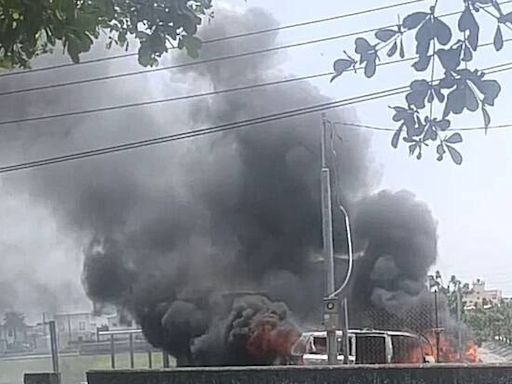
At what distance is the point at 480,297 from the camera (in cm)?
700

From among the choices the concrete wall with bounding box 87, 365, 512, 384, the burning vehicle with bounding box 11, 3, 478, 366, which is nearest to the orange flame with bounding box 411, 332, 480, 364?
the burning vehicle with bounding box 11, 3, 478, 366

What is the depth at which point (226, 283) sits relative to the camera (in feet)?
39.7

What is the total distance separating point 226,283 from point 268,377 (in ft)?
30.4

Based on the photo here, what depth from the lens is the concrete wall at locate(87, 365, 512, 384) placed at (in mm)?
2779

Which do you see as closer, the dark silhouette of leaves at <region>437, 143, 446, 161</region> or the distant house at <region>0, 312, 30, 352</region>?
the dark silhouette of leaves at <region>437, 143, 446, 161</region>

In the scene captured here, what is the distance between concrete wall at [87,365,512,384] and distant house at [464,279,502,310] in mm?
2864

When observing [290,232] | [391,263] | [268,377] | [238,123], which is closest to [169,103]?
[238,123]

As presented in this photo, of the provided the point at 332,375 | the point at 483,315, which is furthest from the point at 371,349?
the point at 332,375

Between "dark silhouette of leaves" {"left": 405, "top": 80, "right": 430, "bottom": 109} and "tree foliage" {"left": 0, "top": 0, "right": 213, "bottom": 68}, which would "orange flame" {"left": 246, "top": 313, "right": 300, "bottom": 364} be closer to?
"tree foliage" {"left": 0, "top": 0, "right": 213, "bottom": 68}

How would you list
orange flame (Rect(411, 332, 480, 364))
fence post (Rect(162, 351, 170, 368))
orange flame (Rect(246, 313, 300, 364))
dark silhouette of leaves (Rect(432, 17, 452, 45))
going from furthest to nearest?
orange flame (Rect(246, 313, 300, 364)) < fence post (Rect(162, 351, 170, 368)) < orange flame (Rect(411, 332, 480, 364)) < dark silhouette of leaves (Rect(432, 17, 452, 45))

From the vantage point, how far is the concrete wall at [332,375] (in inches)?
109

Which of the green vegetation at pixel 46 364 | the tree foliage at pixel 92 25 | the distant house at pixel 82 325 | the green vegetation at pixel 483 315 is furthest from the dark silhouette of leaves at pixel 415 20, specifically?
the distant house at pixel 82 325

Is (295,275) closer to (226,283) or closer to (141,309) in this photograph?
(226,283)

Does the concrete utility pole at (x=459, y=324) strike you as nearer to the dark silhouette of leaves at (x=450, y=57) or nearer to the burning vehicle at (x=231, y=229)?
the burning vehicle at (x=231, y=229)
